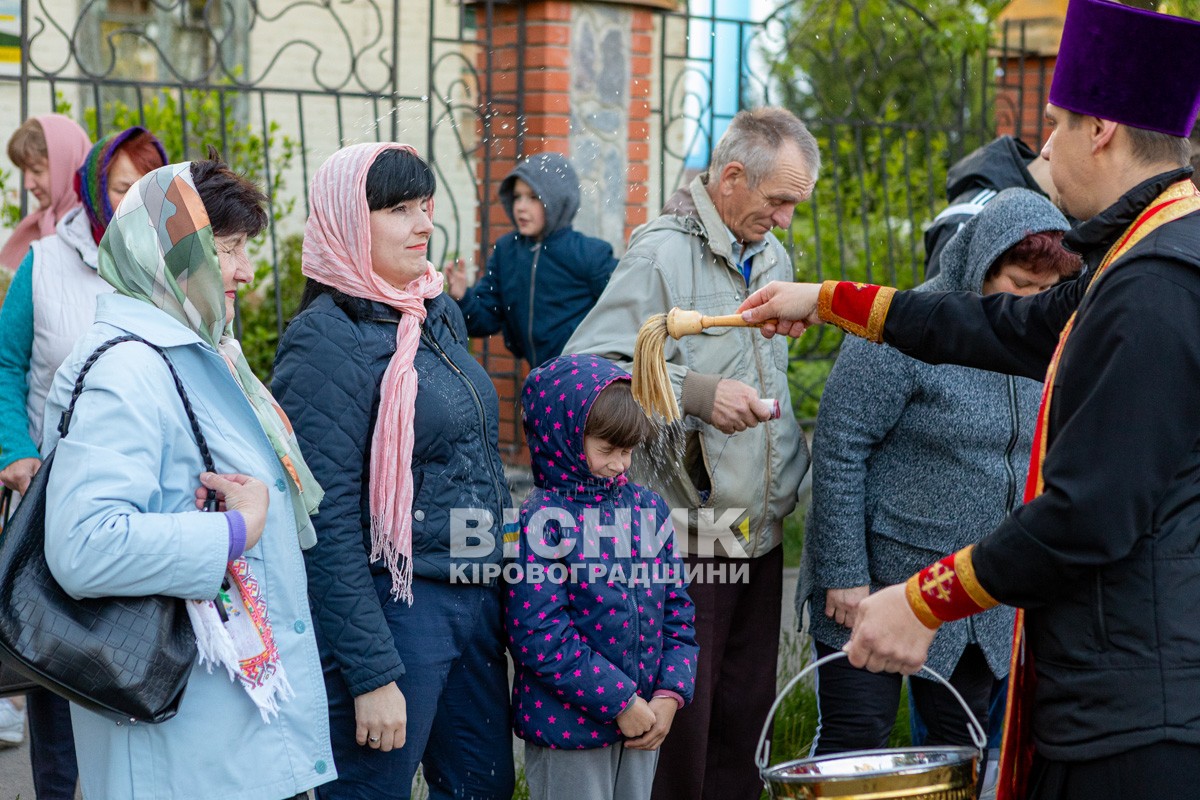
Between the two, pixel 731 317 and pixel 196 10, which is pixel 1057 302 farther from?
pixel 196 10

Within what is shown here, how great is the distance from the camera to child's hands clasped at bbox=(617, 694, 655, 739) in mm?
2959

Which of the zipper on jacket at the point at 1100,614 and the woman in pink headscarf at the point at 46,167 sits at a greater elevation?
the woman in pink headscarf at the point at 46,167

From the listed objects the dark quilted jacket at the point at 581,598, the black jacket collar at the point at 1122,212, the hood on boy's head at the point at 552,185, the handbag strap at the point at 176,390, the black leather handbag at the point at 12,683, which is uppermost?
the black jacket collar at the point at 1122,212

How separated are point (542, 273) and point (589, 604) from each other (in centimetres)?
264

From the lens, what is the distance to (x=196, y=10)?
11664mm

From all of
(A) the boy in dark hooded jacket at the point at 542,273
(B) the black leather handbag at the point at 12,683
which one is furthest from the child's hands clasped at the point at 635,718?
(A) the boy in dark hooded jacket at the point at 542,273

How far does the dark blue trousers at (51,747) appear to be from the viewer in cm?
342

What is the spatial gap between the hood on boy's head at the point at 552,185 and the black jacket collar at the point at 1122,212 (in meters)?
3.29

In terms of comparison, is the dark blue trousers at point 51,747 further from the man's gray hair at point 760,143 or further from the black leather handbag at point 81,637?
the man's gray hair at point 760,143

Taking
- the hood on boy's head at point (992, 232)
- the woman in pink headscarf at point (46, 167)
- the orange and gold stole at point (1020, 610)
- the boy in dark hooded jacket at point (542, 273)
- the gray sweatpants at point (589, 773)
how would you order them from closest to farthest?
the orange and gold stole at point (1020, 610), the gray sweatpants at point (589, 773), the hood on boy's head at point (992, 232), the woman in pink headscarf at point (46, 167), the boy in dark hooded jacket at point (542, 273)

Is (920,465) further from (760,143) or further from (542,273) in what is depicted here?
(542,273)

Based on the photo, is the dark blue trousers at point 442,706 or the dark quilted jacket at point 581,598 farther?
the dark quilted jacket at point 581,598

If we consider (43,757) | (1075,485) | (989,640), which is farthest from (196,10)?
(1075,485)

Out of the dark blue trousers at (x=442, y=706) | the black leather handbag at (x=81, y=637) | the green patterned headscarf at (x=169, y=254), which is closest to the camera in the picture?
the black leather handbag at (x=81, y=637)
